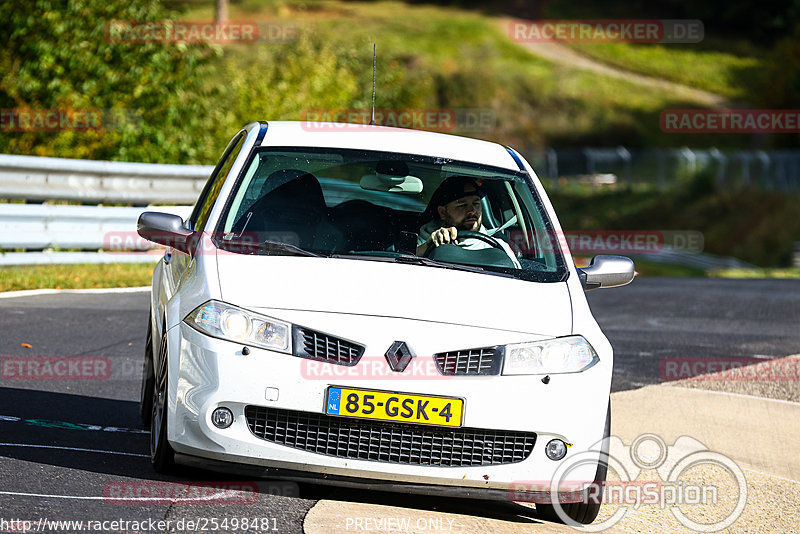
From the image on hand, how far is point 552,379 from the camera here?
17.8 feet

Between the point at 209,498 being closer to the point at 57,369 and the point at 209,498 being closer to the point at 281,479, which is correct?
the point at 281,479

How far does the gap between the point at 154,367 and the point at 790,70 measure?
49146mm

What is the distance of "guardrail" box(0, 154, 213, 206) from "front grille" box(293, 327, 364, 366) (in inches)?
352

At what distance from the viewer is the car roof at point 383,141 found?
269 inches

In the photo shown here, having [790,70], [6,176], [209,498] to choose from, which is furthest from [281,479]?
[790,70]

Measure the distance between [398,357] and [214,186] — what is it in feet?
7.26

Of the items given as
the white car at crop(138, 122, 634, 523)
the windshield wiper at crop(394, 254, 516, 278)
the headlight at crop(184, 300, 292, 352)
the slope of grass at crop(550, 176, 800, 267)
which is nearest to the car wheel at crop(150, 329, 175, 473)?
the white car at crop(138, 122, 634, 523)

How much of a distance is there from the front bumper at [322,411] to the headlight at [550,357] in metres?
0.04

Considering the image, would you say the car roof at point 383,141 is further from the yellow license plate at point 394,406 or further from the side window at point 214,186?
the yellow license plate at point 394,406

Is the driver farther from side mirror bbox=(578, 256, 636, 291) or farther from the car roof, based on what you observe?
side mirror bbox=(578, 256, 636, 291)

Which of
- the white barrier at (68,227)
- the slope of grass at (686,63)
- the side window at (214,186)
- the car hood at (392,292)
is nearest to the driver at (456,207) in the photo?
the car hood at (392,292)

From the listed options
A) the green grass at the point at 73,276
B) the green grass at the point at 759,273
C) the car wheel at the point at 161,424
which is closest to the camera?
the car wheel at the point at 161,424

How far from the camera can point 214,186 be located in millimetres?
7059

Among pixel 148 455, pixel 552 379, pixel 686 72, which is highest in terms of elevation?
pixel 552 379
